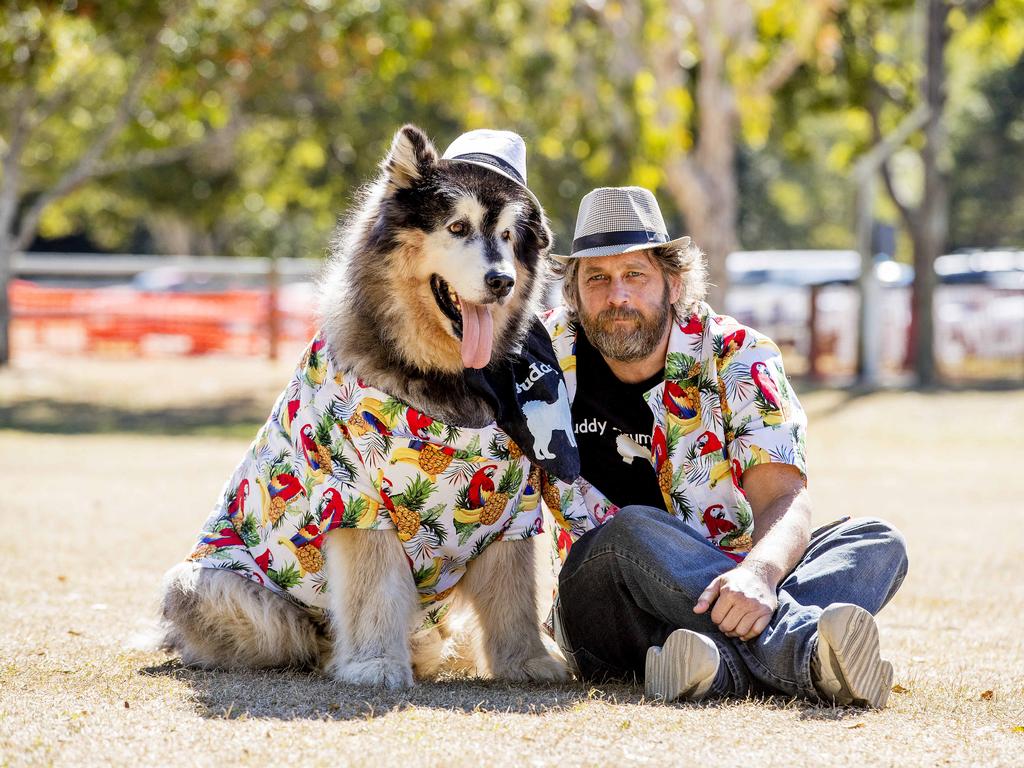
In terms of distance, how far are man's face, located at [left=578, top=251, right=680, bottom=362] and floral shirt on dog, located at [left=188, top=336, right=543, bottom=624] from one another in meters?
0.55

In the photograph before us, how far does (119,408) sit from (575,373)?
14.0 meters

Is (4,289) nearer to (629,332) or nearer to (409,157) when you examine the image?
(409,157)

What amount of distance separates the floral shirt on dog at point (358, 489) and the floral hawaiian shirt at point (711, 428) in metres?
0.26

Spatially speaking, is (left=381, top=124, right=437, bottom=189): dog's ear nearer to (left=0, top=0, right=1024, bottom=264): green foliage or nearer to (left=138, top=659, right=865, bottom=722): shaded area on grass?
(left=138, top=659, right=865, bottom=722): shaded area on grass

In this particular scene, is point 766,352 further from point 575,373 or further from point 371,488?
point 371,488

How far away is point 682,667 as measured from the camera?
12.4 feet

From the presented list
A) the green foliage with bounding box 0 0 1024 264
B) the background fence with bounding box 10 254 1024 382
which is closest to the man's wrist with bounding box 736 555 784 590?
the green foliage with bounding box 0 0 1024 264

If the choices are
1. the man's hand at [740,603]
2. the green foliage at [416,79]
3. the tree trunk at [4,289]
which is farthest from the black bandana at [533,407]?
the tree trunk at [4,289]

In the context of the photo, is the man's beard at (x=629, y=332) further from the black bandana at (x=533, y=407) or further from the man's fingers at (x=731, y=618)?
the man's fingers at (x=731, y=618)

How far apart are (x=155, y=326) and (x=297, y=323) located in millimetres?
2703

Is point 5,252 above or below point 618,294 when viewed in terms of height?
above

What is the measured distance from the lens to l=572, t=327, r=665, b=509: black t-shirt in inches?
180

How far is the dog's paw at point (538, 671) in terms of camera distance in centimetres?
432

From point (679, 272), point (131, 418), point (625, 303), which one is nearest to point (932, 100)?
point (131, 418)
